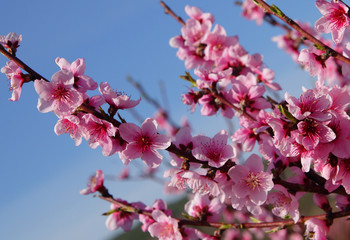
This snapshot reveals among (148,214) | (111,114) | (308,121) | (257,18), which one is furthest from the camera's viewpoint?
(257,18)

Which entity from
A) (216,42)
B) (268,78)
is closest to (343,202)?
(268,78)

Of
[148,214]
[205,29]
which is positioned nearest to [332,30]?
[205,29]

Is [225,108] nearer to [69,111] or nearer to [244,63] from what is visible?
[244,63]

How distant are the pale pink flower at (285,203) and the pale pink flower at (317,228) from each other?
0.14 metres

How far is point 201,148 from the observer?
6.44 feet

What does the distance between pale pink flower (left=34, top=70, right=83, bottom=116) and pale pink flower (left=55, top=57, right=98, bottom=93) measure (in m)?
0.09

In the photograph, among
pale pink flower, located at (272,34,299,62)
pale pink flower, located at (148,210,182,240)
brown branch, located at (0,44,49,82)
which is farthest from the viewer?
pale pink flower, located at (272,34,299,62)

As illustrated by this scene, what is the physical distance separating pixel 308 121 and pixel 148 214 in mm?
1424

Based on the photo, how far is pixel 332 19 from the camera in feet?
6.77

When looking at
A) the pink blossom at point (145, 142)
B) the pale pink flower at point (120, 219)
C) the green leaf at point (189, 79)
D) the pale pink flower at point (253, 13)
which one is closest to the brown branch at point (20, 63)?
the pink blossom at point (145, 142)

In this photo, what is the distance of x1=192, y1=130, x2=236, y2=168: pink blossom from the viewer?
1.90 m

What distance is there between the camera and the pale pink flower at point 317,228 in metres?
2.16

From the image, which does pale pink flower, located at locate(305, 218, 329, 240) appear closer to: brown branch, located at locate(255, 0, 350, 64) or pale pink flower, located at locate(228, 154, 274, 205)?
pale pink flower, located at locate(228, 154, 274, 205)

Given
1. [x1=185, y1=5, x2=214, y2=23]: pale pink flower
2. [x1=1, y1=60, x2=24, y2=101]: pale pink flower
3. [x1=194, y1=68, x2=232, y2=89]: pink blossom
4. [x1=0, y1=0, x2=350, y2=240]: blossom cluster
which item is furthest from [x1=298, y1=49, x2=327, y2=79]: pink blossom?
[x1=1, y1=60, x2=24, y2=101]: pale pink flower
